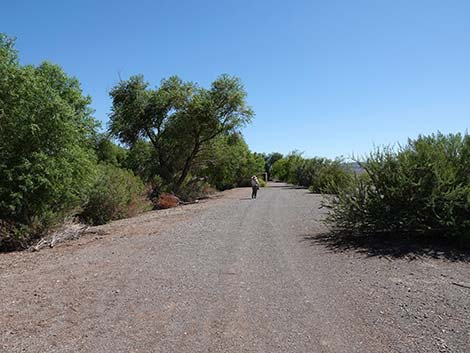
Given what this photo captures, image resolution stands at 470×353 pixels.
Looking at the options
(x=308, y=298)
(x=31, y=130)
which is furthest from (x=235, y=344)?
(x=31, y=130)

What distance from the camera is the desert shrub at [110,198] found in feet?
61.6

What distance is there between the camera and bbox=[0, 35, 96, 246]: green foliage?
1234cm

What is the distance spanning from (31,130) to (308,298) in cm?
1085

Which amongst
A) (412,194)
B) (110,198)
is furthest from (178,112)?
(412,194)

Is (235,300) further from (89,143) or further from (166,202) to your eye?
(166,202)

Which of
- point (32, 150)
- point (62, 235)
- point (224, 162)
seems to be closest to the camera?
point (32, 150)

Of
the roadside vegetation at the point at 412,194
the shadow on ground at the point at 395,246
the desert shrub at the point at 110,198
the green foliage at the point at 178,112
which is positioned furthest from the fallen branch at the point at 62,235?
the green foliage at the point at 178,112

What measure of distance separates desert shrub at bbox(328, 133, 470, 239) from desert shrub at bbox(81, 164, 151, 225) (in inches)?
473

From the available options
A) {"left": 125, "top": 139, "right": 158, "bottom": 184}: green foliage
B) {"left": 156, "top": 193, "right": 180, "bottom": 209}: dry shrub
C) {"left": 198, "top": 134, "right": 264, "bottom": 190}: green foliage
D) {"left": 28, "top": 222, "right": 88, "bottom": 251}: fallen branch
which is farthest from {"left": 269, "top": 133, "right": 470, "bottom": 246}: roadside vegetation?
{"left": 125, "top": 139, "right": 158, "bottom": 184}: green foliage

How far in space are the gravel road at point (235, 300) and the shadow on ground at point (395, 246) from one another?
129 mm

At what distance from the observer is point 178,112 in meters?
33.0

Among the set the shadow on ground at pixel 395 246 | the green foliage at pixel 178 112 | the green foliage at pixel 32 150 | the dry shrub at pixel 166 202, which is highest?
the green foliage at pixel 178 112

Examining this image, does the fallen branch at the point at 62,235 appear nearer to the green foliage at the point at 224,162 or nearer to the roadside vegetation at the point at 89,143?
the roadside vegetation at the point at 89,143

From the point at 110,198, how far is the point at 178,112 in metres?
15.1
